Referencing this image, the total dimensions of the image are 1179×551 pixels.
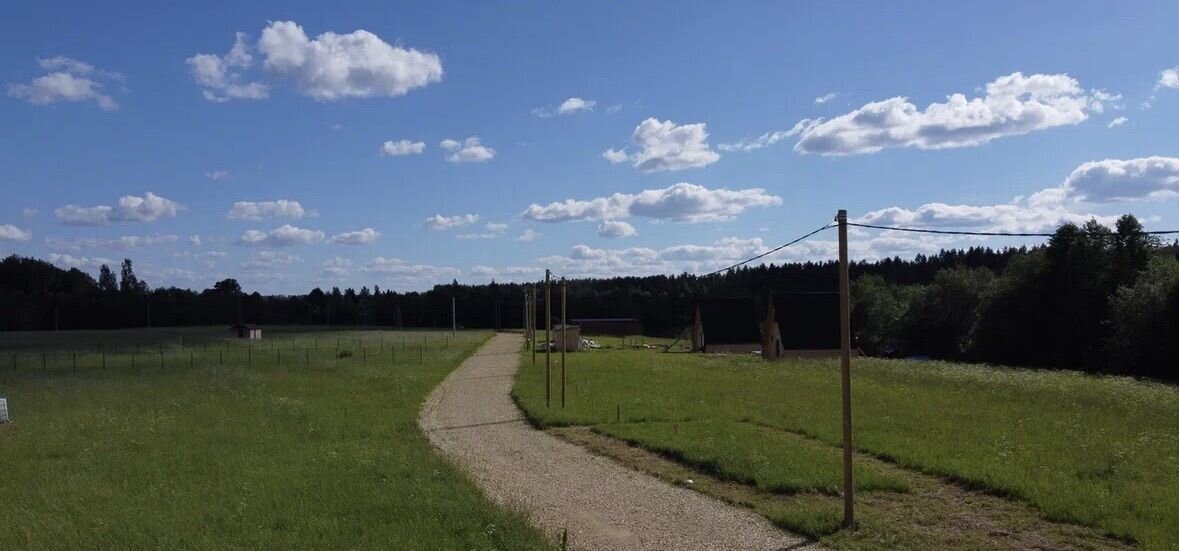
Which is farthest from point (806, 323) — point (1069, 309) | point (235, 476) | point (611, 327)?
point (235, 476)

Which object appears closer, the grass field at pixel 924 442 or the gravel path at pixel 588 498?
the gravel path at pixel 588 498

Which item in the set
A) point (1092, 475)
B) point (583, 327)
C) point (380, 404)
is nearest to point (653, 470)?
point (1092, 475)

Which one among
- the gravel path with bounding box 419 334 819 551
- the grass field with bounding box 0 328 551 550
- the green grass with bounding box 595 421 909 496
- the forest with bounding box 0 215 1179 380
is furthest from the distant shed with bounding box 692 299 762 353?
the green grass with bounding box 595 421 909 496

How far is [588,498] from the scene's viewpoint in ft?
36.8

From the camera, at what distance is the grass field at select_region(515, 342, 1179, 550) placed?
933 cm

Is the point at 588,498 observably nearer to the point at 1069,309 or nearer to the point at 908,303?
the point at 1069,309

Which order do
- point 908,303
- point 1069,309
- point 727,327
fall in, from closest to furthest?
point 1069,309 → point 727,327 → point 908,303

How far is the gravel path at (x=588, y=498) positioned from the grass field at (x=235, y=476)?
25.4 inches

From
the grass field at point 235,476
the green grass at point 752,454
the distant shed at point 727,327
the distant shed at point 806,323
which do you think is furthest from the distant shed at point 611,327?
the green grass at point 752,454

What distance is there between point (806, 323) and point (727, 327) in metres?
6.94

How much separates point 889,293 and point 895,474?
8195 centimetres

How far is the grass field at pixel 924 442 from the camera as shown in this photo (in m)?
9.33

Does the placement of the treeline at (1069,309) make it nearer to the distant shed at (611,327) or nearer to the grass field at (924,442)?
the grass field at (924,442)

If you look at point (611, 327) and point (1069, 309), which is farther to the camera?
point (611, 327)
